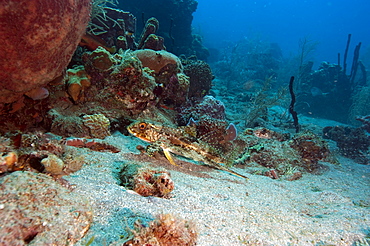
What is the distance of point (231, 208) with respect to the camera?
2.97m

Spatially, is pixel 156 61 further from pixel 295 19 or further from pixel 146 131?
pixel 295 19

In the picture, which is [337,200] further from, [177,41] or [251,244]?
[177,41]

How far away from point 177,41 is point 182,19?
8.95ft

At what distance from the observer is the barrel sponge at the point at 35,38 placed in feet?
9.57

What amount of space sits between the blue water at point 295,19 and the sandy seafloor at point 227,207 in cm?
9361

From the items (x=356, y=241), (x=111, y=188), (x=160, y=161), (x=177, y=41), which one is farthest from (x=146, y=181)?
(x=177, y=41)

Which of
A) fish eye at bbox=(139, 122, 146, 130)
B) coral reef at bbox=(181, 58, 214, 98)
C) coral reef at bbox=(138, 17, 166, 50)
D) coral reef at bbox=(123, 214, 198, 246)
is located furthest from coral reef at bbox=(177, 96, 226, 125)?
coral reef at bbox=(123, 214, 198, 246)

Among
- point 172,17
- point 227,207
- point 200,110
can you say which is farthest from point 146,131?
point 172,17

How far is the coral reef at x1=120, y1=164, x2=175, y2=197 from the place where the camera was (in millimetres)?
2920

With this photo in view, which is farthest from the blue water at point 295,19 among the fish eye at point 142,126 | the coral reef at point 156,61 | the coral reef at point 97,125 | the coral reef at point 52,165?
the coral reef at point 52,165

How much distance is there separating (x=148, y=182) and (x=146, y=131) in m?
1.75

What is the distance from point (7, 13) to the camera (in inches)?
111

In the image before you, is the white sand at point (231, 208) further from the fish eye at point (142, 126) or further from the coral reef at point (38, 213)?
the fish eye at point (142, 126)

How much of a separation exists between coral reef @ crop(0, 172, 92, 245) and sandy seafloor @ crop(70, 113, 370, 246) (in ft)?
0.52
